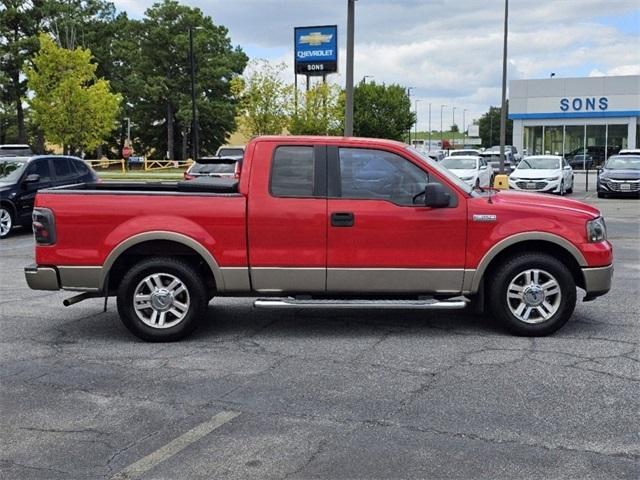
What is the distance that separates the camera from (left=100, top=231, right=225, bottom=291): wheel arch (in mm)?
6367

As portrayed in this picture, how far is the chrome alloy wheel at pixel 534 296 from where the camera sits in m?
6.54

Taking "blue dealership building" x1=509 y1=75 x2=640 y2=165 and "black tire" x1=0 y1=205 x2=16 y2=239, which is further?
"blue dealership building" x1=509 y1=75 x2=640 y2=165

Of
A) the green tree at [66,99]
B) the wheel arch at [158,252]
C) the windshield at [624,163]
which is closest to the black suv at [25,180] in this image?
the wheel arch at [158,252]

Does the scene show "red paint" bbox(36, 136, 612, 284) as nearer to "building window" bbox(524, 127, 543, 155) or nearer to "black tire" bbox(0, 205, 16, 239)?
"black tire" bbox(0, 205, 16, 239)

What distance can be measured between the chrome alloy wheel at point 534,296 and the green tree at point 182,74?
57.8 metres

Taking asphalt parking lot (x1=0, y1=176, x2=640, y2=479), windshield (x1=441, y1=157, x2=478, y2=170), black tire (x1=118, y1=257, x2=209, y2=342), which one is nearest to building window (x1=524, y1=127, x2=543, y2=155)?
windshield (x1=441, y1=157, x2=478, y2=170)

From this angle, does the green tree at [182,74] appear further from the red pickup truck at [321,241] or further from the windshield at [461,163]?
the red pickup truck at [321,241]

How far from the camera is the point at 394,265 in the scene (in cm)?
643

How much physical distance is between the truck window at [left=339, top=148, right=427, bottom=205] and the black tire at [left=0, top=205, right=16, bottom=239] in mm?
10361

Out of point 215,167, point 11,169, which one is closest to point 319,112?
point 215,167

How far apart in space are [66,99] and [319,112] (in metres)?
14.8

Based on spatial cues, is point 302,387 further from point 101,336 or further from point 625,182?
point 625,182

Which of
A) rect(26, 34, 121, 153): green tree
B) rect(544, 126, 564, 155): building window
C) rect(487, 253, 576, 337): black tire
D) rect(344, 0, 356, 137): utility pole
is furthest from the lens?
rect(544, 126, 564, 155): building window

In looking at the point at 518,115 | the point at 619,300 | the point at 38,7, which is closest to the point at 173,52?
the point at 38,7
